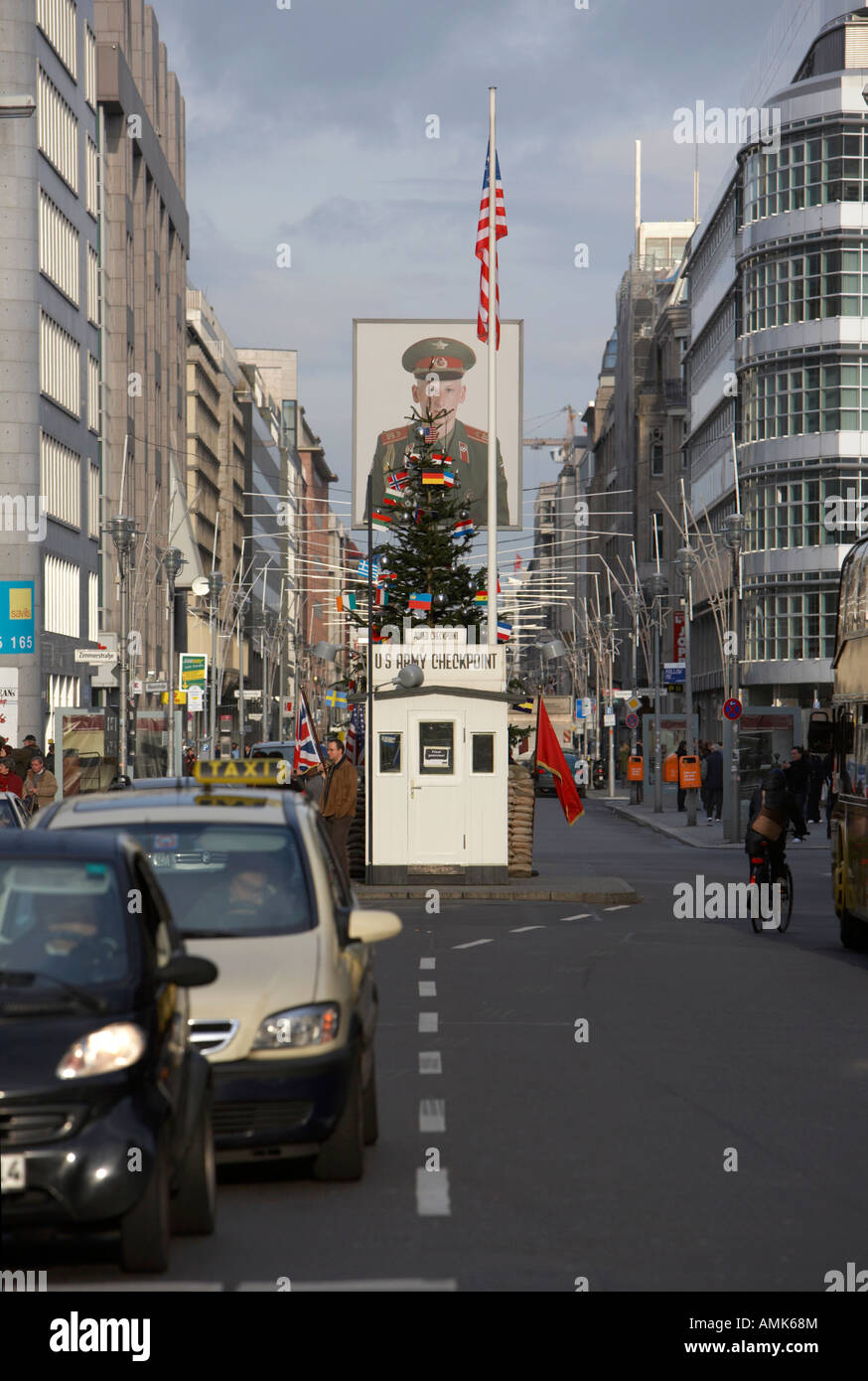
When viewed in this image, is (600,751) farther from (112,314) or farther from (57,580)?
(57,580)

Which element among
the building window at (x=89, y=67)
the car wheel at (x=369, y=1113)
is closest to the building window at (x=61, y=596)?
the building window at (x=89, y=67)

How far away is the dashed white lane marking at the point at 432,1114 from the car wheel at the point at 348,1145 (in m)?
1.45

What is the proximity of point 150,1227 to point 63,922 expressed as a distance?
1040mm

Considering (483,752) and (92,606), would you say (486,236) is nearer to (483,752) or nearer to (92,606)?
(483,752)

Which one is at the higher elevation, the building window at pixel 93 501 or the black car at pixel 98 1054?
the building window at pixel 93 501

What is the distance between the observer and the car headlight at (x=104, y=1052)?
6410mm

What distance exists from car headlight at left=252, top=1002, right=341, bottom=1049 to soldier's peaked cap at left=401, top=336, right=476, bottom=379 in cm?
4495

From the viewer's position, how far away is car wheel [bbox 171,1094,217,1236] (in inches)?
285

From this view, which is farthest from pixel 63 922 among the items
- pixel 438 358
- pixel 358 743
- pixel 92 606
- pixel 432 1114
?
pixel 92 606

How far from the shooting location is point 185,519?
9375 centimetres

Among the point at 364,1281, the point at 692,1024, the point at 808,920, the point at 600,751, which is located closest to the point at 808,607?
the point at 600,751

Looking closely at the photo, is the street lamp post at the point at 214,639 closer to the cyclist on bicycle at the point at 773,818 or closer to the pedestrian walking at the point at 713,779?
the pedestrian walking at the point at 713,779

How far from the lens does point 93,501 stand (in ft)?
235
